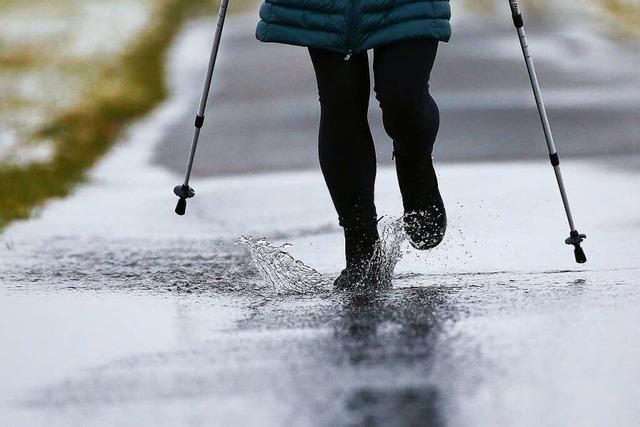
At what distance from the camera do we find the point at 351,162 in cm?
684

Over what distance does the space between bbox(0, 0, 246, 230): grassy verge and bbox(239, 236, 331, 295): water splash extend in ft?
8.33

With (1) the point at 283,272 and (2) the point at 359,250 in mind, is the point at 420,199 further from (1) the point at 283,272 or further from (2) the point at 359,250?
(1) the point at 283,272

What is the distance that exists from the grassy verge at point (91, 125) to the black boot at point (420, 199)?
9.72 ft

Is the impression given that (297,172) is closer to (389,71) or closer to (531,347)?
(389,71)

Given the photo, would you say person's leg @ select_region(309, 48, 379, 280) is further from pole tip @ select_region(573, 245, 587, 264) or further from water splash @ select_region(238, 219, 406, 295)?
pole tip @ select_region(573, 245, 587, 264)

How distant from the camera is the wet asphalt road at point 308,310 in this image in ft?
15.4

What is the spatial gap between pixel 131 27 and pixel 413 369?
23.2m

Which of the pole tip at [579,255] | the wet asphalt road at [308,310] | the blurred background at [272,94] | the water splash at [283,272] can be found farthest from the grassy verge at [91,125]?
the pole tip at [579,255]

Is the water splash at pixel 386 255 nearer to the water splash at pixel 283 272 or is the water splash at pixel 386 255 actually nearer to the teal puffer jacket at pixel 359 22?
the water splash at pixel 283 272

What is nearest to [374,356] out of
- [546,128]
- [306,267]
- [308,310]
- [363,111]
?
[308,310]

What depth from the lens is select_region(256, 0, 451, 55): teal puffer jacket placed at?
21.5 ft

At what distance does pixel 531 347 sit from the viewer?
5.26m

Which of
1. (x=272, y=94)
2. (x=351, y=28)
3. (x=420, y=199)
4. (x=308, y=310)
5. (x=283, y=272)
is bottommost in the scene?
(x=308, y=310)

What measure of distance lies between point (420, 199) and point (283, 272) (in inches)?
23.2
